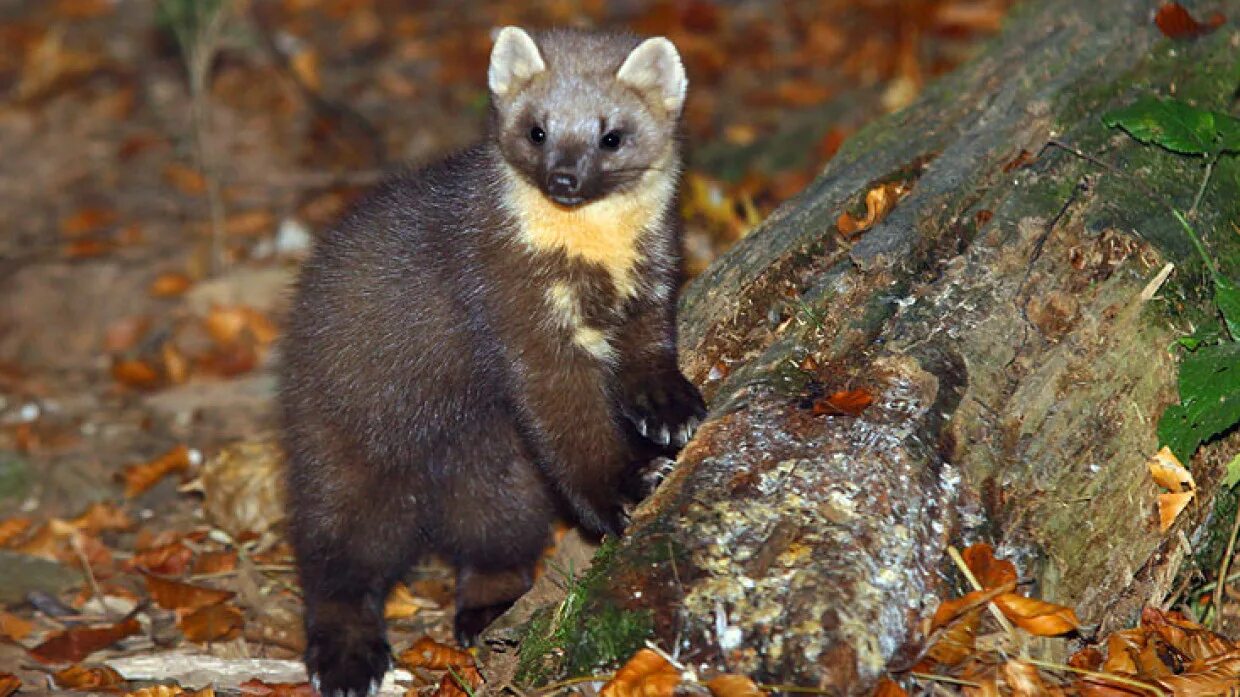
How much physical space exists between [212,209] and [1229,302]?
20.9ft

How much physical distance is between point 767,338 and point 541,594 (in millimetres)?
1109

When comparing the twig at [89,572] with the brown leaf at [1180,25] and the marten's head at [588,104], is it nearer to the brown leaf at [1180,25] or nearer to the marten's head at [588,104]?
the marten's head at [588,104]

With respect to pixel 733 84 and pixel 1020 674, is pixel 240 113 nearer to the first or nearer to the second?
pixel 733 84

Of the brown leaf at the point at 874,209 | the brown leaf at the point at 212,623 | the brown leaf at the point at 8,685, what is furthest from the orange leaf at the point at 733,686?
the brown leaf at the point at 212,623

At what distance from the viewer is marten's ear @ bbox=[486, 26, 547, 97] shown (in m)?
4.48

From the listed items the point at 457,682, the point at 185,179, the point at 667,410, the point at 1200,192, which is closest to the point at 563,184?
the point at 667,410

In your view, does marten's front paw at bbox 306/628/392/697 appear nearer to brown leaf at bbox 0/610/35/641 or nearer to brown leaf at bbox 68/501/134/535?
brown leaf at bbox 0/610/35/641

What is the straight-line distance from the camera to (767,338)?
4395 mm

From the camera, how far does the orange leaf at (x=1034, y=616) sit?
3521 mm

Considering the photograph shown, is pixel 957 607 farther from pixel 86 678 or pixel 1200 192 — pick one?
pixel 86 678

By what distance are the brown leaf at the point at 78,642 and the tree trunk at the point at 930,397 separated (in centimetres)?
200

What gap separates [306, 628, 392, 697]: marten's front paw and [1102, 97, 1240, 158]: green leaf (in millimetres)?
3012

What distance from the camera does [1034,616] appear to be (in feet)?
11.6

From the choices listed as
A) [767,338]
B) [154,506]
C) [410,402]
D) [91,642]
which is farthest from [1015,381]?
[154,506]
